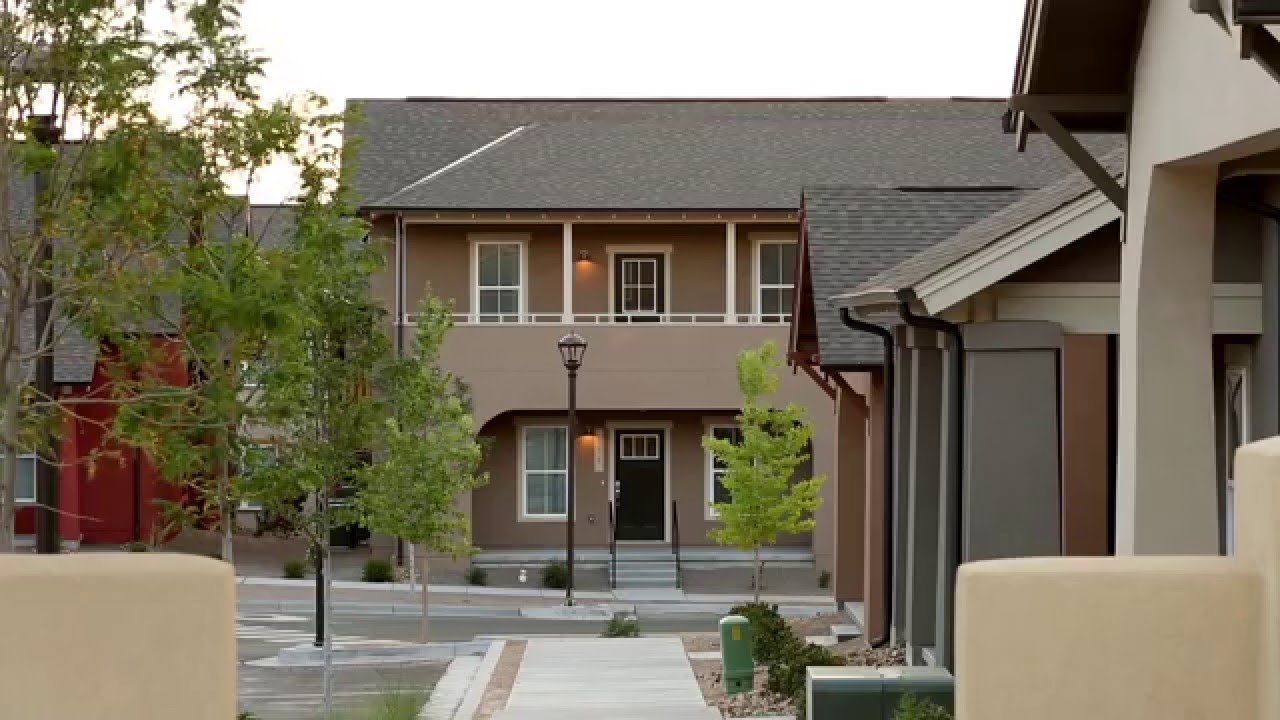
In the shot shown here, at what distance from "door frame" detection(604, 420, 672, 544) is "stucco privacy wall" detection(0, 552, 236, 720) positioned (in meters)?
35.6

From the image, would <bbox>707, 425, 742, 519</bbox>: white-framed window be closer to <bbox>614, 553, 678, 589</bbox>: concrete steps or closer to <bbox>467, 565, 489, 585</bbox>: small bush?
<bbox>614, 553, 678, 589</bbox>: concrete steps

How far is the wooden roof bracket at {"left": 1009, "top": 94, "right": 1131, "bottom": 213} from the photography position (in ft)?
39.1

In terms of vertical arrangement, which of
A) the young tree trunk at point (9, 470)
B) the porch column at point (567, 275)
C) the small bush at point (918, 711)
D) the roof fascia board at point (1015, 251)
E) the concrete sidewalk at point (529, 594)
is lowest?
the concrete sidewalk at point (529, 594)

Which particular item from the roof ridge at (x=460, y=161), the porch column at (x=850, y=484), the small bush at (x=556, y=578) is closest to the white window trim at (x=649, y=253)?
the roof ridge at (x=460, y=161)

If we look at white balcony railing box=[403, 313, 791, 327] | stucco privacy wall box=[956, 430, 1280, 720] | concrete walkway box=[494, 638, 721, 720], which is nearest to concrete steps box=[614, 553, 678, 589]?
white balcony railing box=[403, 313, 791, 327]

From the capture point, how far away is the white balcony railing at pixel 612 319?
4222 centimetres

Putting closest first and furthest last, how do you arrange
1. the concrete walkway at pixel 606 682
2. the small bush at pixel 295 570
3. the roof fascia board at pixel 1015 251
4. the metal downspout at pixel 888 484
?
the roof fascia board at pixel 1015 251, the concrete walkway at pixel 606 682, the metal downspout at pixel 888 484, the small bush at pixel 295 570

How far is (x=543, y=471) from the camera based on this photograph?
43250 mm

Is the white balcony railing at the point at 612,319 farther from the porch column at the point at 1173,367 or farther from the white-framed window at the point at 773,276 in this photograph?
the porch column at the point at 1173,367

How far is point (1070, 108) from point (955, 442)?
234 inches

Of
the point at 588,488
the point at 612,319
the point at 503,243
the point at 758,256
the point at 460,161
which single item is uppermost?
the point at 460,161

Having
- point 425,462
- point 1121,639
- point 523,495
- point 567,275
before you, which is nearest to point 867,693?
point 1121,639

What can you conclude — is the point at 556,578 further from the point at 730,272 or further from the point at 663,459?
the point at 730,272

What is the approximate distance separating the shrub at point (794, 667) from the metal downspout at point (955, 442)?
1.79 m
